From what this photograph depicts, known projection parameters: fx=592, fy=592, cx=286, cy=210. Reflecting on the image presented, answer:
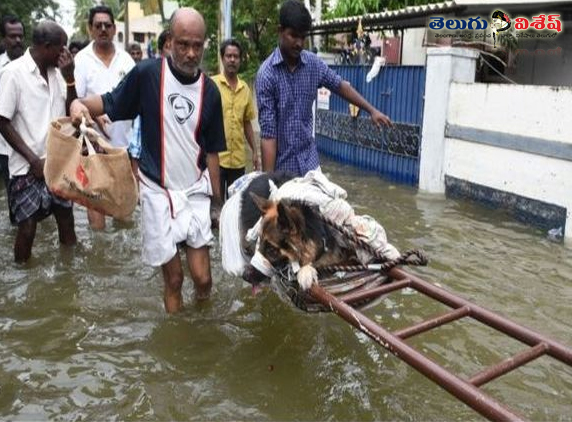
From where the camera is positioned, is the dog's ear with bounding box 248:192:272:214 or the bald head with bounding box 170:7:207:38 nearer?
the dog's ear with bounding box 248:192:272:214

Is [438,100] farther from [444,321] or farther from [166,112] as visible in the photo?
[444,321]

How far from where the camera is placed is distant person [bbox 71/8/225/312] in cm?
334

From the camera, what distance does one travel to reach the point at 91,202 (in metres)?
3.35

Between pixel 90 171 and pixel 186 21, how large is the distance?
3.19 ft

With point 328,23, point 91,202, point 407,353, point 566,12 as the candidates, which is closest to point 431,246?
point 91,202

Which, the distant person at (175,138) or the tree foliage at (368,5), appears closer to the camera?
the distant person at (175,138)

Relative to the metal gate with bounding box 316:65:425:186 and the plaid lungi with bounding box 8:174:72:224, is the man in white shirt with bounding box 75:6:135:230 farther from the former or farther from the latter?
the metal gate with bounding box 316:65:425:186

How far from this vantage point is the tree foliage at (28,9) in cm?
1601

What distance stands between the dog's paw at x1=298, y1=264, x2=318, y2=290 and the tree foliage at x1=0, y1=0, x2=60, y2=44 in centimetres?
1481

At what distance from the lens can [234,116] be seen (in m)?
5.43

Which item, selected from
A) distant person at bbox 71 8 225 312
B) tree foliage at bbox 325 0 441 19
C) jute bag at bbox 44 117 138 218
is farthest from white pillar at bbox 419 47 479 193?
jute bag at bbox 44 117 138 218

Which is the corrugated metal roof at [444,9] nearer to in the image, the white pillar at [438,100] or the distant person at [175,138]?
the white pillar at [438,100]

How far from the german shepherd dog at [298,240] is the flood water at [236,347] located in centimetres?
71

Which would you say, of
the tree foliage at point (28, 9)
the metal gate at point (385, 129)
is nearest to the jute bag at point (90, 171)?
the metal gate at point (385, 129)
